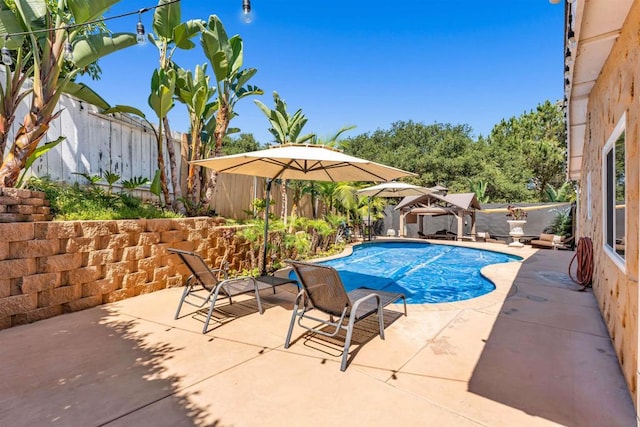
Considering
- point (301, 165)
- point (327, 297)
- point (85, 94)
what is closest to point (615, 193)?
point (327, 297)

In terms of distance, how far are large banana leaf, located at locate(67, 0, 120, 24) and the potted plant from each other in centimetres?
1566

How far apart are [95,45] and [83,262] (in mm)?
3489

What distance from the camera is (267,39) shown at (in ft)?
45.6

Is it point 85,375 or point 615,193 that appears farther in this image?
point 615,193

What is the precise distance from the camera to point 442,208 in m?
16.9

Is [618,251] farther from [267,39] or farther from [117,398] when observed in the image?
[267,39]

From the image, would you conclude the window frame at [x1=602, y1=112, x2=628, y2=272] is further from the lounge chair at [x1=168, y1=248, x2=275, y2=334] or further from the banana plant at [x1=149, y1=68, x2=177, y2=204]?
the banana plant at [x1=149, y1=68, x2=177, y2=204]

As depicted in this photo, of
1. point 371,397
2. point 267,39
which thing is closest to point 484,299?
point 371,397

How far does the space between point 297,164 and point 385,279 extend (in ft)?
14.2

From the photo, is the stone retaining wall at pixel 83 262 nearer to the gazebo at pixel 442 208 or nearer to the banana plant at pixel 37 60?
the banana plant at pixel 37 60

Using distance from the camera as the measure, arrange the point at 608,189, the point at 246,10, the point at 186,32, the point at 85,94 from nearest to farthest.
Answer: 1. the point at 246,10
2. the point at 608,189
3. the point at 85,94
4. the point at 186,32

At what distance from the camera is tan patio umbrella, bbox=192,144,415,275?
460cm

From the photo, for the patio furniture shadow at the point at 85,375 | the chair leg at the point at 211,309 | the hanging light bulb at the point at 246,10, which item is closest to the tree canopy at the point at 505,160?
the hanging light bulb at the point at 246,10

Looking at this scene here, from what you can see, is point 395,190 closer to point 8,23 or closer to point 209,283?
point 209,283
